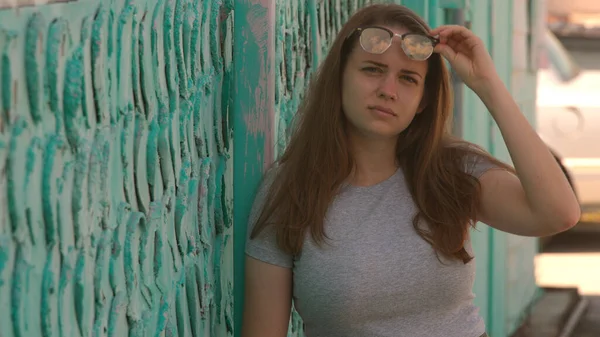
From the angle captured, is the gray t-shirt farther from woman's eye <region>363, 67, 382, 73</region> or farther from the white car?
the white car

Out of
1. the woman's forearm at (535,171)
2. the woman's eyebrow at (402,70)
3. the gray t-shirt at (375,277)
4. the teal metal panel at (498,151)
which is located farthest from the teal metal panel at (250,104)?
the teal metal panel at (498,151)

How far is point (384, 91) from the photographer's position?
250cm

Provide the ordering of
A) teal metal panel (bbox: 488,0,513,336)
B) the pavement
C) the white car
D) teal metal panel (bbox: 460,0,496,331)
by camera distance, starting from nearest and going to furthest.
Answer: teal metal panel (bbox: 460,0,496,331)
teal metal panel (bbox: 488,0,513,336)
the pavement
the white car

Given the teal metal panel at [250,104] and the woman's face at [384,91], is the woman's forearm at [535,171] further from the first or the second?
the teal metal panel at [250,104]

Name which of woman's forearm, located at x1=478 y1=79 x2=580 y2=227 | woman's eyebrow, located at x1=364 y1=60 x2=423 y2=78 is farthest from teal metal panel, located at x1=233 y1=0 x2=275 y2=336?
woman's forearm, located at x1=478 y1=79 x2=580 y2=227

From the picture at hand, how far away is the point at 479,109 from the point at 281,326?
3936mm

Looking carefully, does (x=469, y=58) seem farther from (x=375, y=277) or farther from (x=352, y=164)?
(x=375, y=277)

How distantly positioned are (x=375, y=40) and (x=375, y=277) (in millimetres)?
581

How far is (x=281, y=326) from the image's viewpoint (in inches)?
100

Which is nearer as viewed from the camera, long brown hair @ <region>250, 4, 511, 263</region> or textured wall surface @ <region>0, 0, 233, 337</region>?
textured wall surface @ <region>0, 0, 233, 337</region>

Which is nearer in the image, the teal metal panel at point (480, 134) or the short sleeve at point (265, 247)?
the short sleeve at point (265, 247)

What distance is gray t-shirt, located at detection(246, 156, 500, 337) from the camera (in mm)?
2420

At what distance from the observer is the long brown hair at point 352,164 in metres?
2.48

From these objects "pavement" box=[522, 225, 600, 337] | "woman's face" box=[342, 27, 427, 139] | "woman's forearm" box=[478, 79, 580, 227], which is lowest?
"pavement" box=[522, 225, 600, 337]
